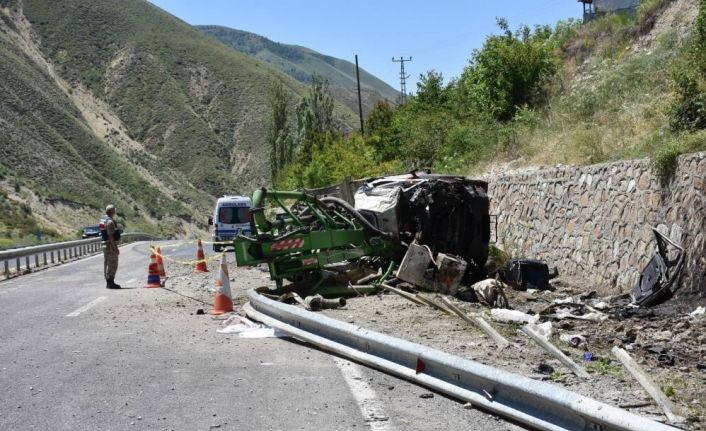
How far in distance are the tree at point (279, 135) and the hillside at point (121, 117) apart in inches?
744

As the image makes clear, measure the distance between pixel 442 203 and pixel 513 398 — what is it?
28.8ft

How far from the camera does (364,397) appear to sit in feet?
20.9

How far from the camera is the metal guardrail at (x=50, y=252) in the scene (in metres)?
23.8

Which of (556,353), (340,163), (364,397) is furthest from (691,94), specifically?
(340,163)

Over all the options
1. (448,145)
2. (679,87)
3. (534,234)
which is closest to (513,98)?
(448,145)

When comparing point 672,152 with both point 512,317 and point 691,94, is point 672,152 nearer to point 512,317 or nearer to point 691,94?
point 691,94

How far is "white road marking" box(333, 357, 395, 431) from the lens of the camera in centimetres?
558

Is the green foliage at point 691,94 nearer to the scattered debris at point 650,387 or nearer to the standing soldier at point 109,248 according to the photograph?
the scattered debris at point 650,387

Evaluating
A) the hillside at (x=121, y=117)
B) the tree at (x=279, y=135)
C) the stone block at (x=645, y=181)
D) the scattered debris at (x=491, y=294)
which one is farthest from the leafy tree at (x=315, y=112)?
the scattered debris at (x=491, y=294)

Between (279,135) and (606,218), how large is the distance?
61668mm

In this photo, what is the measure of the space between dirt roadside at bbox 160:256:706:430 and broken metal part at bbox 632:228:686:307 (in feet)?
2.50

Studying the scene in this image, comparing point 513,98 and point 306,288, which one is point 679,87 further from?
point 513,98

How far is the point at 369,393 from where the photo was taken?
21.3ft

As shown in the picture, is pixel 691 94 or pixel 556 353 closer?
pixel 556 353
